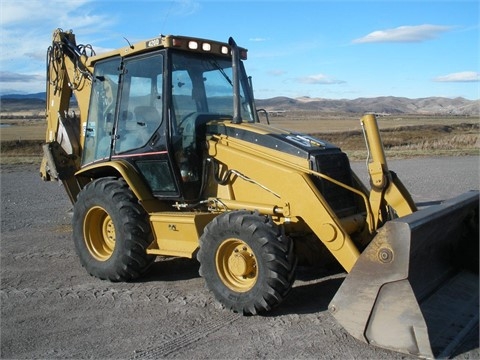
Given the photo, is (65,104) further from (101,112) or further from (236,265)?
(236,265)

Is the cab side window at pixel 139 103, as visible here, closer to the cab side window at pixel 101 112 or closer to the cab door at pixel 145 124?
the cab door at pixel 145 124

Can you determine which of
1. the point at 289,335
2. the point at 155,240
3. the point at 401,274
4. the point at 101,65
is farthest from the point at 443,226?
the point at 101,65

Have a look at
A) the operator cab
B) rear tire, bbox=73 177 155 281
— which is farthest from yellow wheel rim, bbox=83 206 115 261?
the operator cab

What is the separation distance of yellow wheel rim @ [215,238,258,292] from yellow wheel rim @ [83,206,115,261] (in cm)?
188

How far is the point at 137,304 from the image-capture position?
549 centimetres

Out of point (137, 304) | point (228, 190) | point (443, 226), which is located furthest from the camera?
point (228, 190)

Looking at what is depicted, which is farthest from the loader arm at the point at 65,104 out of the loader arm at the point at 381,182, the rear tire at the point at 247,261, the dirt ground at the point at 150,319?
the loader arm at the point at 381,182

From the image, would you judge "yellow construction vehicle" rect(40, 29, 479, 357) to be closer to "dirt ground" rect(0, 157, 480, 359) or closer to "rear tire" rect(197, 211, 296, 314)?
"rear tire" rect(197, 211, 296, 314)

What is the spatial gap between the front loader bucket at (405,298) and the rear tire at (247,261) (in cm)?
59

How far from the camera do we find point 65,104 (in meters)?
8.16

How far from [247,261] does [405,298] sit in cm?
152

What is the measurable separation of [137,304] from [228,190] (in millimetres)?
1545

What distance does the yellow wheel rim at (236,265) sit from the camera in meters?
5.00

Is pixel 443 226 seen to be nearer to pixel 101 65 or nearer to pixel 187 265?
pixel 187 265
